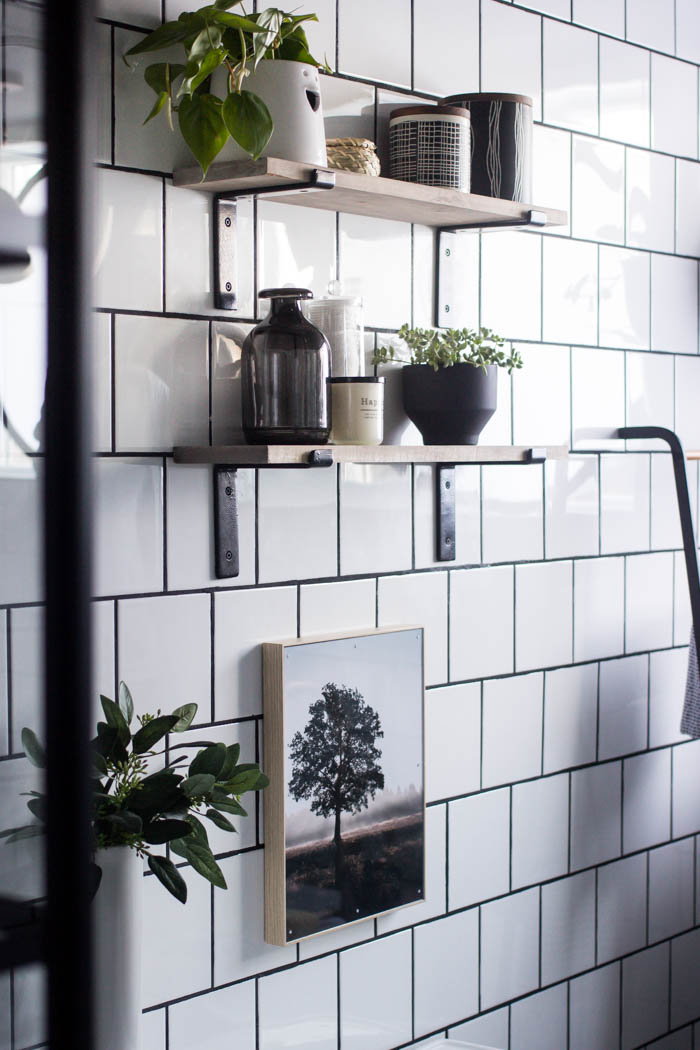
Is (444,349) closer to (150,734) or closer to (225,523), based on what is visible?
(225,523)

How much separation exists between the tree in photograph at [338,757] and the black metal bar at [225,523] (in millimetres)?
213

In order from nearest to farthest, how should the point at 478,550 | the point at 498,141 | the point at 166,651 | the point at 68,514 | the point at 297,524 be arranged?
1. the point at 68,514
2. the point at 166,651
3. the point at 297,524
4. the point at 498,141
5. the point at 478,550

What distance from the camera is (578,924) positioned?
182 cm

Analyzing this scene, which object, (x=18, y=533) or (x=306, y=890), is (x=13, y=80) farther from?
(x=306, y=890)

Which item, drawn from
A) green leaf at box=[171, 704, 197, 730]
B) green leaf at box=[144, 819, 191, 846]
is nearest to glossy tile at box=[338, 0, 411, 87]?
green leaf at box=[171, 704, 197, 730]

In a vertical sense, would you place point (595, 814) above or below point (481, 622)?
below

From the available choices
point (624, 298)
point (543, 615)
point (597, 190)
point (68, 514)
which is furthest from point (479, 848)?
point (68, 514)

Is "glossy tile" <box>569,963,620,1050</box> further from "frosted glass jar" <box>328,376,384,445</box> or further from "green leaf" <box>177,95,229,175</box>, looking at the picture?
"green leaf" <box>177,95,229,175</box>

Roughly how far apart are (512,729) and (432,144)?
0.84 metres

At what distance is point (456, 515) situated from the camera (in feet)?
5.30

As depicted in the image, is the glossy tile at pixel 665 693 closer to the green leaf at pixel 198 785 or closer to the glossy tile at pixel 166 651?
the glossy tile at pixel 166 651

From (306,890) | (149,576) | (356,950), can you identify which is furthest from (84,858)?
(356,950)

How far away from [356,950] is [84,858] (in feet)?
3.97

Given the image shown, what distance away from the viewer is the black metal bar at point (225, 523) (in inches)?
51.7
